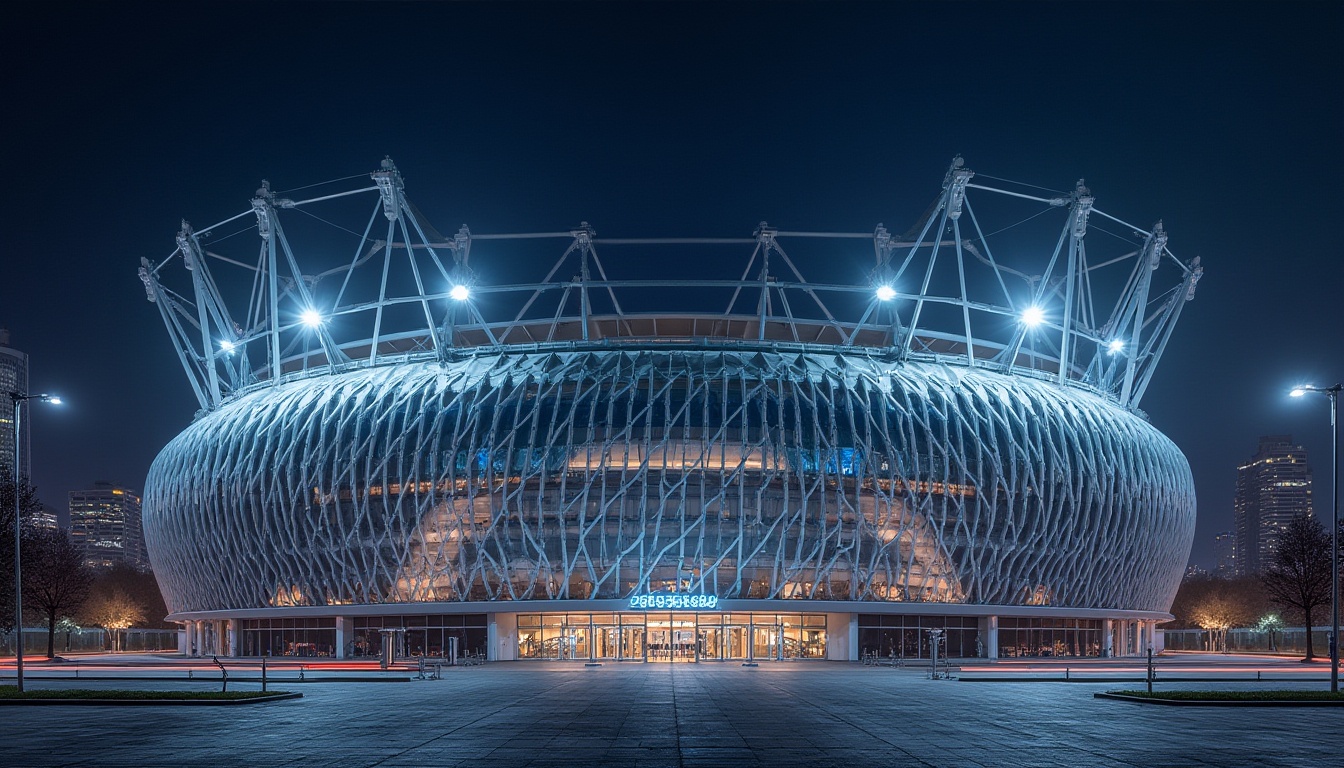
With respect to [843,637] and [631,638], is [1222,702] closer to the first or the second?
[843,637]

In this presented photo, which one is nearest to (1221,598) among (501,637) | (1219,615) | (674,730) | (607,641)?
(1219,615)

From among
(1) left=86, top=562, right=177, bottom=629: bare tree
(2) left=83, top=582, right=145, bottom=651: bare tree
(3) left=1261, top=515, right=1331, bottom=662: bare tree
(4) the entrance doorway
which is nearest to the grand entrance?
(4) the entrance doorway

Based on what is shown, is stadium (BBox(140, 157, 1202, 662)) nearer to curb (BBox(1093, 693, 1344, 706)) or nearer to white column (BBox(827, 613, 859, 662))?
white column (BBox(827, 613, 859, 662))

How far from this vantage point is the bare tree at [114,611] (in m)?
127

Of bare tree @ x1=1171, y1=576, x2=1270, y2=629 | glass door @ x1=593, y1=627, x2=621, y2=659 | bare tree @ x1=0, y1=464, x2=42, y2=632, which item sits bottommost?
bare tree @ x1=1171, y1=576, x2=1270, y2=629

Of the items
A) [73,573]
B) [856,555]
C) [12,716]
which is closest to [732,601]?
[856,555]

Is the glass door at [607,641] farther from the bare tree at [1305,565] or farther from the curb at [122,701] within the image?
the bare tree at [1305,565]

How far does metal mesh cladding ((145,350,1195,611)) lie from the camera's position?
2896 inches

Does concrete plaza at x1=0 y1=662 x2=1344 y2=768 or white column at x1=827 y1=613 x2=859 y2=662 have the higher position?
concrete plaza at x1=0 y1=662 x2=1344 y2=768

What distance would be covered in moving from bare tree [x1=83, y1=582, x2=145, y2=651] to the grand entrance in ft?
208

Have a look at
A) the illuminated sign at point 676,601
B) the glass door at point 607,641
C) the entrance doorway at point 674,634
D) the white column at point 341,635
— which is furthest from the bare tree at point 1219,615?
the white column at point 341,635

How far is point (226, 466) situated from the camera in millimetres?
82500

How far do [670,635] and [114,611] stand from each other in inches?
2969

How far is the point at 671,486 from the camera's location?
73.4m
